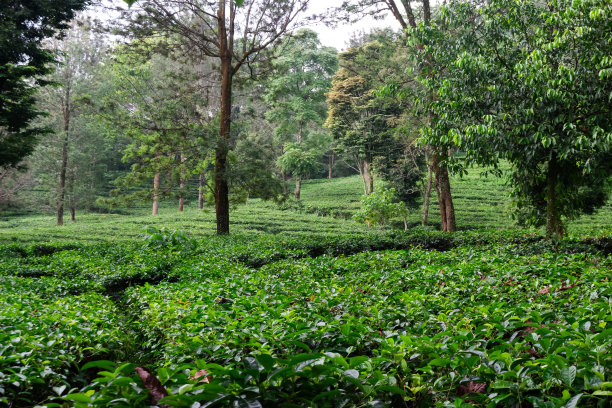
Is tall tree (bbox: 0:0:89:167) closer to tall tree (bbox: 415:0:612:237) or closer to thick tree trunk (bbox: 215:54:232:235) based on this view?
thick tree trunk (bbox: 215:54:232:235)

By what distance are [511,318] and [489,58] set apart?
19.4 ft

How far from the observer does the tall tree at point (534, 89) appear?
221 inches

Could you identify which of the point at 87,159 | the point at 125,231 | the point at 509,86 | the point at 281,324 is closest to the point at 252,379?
the point at 281,324

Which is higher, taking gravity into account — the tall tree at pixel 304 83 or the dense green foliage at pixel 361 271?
the tall tree at pixel 304 83

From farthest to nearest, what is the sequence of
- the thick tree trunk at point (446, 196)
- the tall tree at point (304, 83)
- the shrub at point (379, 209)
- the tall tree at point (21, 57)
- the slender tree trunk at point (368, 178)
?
the tall tree at point (304, 83)
the slender tree trunk at point (368, 178)
the shrub at point (379, 209)
the thick tree trunk at point (446, 196)
the tall tree at point (21, 57)

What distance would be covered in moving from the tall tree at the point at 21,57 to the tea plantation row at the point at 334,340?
7.88 m

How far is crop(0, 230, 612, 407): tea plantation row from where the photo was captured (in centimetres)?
128

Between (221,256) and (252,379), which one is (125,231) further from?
(252,379)

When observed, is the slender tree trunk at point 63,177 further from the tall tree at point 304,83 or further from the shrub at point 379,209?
the shrub at point 379,209

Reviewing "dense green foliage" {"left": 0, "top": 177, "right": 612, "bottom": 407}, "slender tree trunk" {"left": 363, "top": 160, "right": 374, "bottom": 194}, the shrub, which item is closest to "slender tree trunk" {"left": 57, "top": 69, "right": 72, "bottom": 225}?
the shrub

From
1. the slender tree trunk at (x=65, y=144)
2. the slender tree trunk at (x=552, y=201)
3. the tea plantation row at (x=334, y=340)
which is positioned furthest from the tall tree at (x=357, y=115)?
the tea plantation row at (x=334, y=340)

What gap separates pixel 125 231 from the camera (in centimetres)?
1557

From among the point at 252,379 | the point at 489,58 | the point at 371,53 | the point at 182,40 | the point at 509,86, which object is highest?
the point at 371,53

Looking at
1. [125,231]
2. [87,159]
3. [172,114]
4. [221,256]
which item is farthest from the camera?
[87,159]
